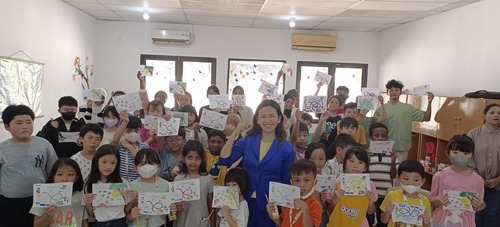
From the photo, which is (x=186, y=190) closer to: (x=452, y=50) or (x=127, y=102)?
(x=127, y=102)

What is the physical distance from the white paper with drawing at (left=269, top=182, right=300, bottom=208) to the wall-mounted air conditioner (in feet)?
19.0

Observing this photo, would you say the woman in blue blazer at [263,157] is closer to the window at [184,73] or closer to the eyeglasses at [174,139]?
the eyeglasses at [174,139]

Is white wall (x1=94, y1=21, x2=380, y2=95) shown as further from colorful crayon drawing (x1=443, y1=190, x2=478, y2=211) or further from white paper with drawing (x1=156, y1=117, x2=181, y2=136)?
colorful crayon drawing (x1=443, y1=190, x2=478, y2=211)

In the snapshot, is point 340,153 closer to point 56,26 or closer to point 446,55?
point 446,55

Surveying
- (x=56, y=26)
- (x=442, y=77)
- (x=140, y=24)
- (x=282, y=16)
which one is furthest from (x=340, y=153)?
(x=140, y=24)

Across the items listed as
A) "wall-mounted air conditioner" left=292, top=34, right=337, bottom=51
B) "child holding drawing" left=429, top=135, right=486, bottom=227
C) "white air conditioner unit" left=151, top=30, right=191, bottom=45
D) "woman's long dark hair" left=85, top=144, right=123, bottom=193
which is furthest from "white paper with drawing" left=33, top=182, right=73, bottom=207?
"wall-mounted air conditioner" left=292, top=34, right=337, bottom=51

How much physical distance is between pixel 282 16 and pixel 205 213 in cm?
468

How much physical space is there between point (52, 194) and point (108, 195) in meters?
0.31

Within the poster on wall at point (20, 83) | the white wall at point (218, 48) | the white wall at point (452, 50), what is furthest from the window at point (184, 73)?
the white wall at point (452, 50)

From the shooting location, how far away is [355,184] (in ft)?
8.42

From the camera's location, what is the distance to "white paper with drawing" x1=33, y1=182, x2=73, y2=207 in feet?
7.37

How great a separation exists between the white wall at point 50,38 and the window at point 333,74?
4193 mm

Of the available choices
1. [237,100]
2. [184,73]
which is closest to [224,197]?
[237,100]

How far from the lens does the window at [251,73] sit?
8070 mm
